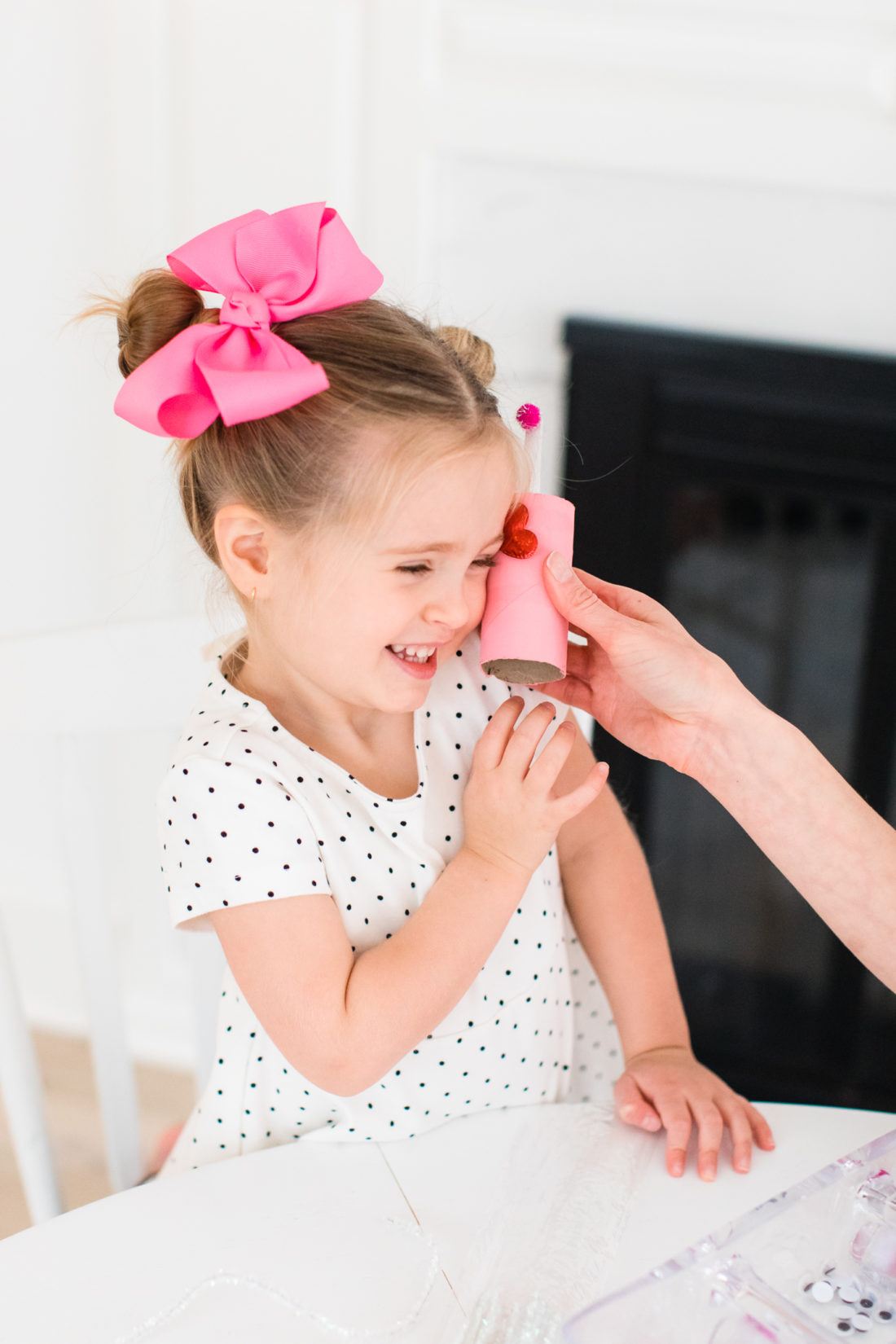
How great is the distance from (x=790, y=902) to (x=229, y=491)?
128cm

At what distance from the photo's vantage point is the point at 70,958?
6.55 ft

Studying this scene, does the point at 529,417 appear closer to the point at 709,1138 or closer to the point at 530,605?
the point at 530,605

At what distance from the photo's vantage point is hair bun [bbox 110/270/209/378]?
0.80 metres

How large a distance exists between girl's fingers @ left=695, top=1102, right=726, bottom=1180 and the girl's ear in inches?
18.7

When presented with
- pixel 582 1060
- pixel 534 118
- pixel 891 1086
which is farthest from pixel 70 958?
pixel 534 118

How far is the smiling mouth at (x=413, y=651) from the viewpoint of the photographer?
83cm

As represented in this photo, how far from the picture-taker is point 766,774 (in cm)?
Result: 87

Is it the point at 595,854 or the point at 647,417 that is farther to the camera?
the point at 647,417

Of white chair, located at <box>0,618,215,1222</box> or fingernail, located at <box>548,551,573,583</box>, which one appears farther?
white chair, located at <box>0,618,215,1222</box>

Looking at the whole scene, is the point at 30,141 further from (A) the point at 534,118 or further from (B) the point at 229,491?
(B) the point at 229,491

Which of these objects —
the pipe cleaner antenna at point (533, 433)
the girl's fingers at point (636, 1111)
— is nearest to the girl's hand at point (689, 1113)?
the girl's fingers at point (636, 1111)

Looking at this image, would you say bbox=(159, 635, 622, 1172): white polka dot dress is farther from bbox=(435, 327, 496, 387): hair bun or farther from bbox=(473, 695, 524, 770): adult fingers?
bbox=(435, 327, 496, 387): hair bun

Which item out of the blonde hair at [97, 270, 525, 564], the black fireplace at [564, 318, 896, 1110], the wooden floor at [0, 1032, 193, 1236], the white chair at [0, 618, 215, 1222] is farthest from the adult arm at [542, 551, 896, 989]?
the wooden floor at [0, 1032, 193, 1236]

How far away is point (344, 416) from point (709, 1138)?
53cm
